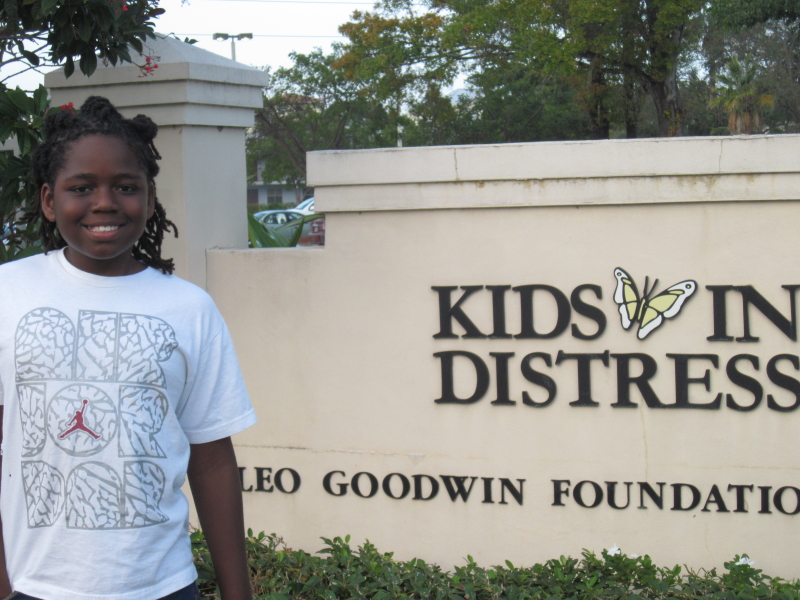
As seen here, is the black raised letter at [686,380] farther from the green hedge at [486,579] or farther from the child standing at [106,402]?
the child standing at [106,402]

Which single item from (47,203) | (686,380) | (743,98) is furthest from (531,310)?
(743,98)

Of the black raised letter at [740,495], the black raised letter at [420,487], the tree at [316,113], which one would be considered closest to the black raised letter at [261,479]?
the black raised letter at [420,487]

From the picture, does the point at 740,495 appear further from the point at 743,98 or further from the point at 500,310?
the point at 743,98

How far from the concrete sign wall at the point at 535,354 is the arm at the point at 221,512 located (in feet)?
6.58

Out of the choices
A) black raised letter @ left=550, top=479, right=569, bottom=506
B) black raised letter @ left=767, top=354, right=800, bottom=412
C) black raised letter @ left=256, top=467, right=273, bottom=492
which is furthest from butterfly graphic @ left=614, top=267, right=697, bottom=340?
black raised letter @ left=256, top=467, right=273, bottom=492

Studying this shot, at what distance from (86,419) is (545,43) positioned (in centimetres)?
1853

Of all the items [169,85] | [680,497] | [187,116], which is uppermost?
[169,85]

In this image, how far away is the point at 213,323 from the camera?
1798mm

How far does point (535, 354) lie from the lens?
12.1 ft

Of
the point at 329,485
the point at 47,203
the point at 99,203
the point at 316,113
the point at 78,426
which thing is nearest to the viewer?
the point at 78,426

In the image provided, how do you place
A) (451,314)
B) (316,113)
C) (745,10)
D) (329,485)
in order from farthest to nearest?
(316,113), (745,10), (329,485), (451,314)

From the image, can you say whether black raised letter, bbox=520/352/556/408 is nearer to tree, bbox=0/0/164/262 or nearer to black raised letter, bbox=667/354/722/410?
black raised letter, bbox=667/354/722/410

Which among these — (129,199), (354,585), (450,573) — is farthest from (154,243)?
(450,573)

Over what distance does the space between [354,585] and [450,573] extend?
672mm
